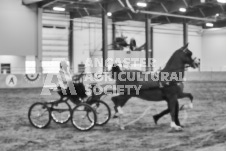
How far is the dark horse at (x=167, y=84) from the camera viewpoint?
874cm

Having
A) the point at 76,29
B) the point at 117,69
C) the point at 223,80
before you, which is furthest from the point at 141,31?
the point at 117,69

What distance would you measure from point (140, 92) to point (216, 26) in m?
42.1

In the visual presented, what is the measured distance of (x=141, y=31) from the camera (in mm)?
44500

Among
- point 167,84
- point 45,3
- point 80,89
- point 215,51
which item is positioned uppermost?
point 45,3

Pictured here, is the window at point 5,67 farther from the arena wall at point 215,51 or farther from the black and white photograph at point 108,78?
the arena wall at point 215,51

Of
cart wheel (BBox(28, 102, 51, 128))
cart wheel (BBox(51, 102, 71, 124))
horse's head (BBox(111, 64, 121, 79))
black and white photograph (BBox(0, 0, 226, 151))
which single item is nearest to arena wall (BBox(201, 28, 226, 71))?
black and white photograph (BBox(0, 0, 226, 151))

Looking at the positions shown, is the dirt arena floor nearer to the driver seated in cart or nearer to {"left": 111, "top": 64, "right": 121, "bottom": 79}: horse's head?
the driver seated in cart

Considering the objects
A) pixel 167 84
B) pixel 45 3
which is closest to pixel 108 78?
pixel 45 3

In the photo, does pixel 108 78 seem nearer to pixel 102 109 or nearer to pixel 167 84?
pixel 102 109

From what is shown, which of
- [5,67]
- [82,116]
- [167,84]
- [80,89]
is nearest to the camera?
[167,84]

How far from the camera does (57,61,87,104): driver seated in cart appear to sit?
9133 mm

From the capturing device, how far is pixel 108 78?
2534cm

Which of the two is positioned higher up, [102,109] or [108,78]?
[108,78]

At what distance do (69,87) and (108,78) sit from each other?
16196mm
